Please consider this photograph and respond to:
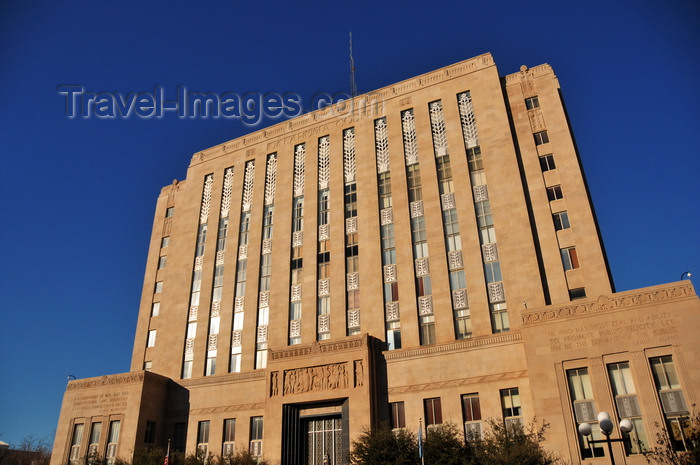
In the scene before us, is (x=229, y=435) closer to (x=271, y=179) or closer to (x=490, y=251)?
(x=271, y=179)

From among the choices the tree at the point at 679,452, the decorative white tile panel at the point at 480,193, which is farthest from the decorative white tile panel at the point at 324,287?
the tree at the point at 679,452

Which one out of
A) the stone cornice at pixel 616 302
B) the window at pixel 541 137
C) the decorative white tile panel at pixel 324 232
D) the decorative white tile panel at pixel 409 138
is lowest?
the stone cornice at pixel 616 302

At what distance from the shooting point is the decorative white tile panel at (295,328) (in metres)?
42.2

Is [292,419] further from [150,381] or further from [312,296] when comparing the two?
[150,381]

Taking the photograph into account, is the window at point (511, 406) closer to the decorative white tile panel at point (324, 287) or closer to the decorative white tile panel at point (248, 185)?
the decorative white tile panel at point (324, 287)

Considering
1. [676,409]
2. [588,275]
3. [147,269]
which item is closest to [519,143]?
[588,275]

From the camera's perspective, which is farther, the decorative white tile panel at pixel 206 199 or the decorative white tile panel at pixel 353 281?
the decorative white tile panel at pixel 206 199

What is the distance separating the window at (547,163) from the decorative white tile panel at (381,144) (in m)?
12.1

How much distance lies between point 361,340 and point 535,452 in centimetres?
1359

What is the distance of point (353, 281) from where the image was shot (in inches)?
1633

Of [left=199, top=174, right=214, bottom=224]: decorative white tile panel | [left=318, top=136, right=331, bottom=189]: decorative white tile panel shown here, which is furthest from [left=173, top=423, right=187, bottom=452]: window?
[left=318, top=136, right=331, bottom=189]: decorative white tile panel

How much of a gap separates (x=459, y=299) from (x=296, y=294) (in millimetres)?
13416

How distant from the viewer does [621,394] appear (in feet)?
92.3

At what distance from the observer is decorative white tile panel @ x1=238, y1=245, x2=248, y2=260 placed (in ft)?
157
